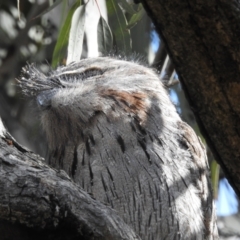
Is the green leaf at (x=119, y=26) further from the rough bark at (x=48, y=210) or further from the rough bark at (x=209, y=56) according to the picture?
the rough bark at (x=48, y=210)

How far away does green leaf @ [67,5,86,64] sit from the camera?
314 cm

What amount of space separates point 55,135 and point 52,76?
31 cm

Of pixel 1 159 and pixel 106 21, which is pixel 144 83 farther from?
pixel 1 159

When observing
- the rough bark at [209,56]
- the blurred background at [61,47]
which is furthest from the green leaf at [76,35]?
the rough bark at [209,56]

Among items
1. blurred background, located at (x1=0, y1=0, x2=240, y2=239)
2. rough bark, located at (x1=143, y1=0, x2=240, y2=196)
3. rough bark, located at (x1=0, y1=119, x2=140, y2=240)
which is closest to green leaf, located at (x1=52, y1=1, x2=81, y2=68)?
blurred background, located at (x1=0, y1=0, x2=240, y2=239)

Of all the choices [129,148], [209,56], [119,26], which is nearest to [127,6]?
[119,26]

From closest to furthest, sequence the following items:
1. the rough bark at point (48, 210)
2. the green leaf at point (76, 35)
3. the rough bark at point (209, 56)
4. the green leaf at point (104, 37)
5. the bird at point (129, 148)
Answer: the rough bark at point (48, 210) → the rough bark at point (209, 56) → the bird at point (129, 148) → the green leaf at point (76, 35) → the green leaf at point (104, 37)

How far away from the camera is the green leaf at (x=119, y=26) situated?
3303mm

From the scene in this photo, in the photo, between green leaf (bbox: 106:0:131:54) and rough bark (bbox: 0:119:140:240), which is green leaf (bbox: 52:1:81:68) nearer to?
green leaf (bbox: 106:0:131:54)

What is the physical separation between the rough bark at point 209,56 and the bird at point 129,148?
64 cm

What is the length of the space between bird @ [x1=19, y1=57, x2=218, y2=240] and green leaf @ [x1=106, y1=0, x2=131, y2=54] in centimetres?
38

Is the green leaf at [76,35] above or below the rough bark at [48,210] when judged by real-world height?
above

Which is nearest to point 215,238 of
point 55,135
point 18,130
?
point 55,135

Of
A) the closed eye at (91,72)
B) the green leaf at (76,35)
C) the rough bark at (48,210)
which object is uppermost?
the green leaf at (76,35)
